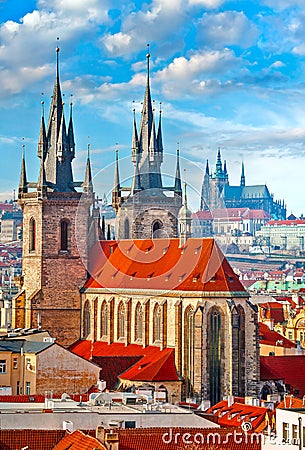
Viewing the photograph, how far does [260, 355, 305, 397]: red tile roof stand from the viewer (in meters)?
82.2

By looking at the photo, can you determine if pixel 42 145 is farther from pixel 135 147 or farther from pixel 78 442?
pixel 78 442

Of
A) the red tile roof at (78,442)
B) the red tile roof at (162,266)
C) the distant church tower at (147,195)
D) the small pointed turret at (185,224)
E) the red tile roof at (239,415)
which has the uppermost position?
the distant church tower at (147,195)

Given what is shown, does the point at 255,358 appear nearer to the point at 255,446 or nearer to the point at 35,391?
the point at 35,391

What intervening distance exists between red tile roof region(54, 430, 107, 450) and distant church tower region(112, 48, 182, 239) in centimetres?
5676

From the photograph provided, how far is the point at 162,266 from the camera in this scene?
283 ft

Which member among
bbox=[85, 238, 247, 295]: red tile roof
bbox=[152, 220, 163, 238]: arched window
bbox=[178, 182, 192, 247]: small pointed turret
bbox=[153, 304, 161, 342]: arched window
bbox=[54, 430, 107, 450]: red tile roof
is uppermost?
bbox=[152, 220, 163, 238]: arched window

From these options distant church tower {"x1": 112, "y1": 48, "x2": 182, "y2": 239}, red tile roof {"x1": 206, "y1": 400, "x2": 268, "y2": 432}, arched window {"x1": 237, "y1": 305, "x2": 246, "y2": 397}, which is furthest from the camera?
distant church tower {"x1": 112, "y1": 48, "x2": 182, "y2": 239}

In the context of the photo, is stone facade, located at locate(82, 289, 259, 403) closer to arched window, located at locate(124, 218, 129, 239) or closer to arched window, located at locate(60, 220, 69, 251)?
arched window, located at locate(60, 220, 69, 251)

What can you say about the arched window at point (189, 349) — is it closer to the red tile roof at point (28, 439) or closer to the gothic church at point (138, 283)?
the gothic church at point (138, 283)

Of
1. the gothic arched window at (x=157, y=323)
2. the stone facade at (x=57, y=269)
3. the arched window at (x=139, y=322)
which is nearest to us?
the gothic arched window at (x=157, y=323)

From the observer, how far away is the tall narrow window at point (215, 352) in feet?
262

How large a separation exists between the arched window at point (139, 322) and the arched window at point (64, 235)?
37.6ft

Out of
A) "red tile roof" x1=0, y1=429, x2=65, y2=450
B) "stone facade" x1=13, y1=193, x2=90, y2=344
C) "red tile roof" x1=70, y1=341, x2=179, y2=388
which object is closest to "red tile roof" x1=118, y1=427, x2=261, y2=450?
"red tile roof" x1=0, y1=429, x2=65, y2=450

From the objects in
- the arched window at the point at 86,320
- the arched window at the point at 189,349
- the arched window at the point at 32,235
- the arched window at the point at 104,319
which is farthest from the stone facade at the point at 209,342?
the arched window at the point at 32,235
